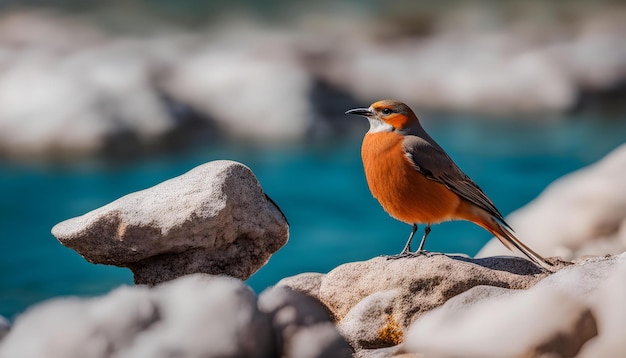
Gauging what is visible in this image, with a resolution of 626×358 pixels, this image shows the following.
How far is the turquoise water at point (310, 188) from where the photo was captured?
26.1 feet

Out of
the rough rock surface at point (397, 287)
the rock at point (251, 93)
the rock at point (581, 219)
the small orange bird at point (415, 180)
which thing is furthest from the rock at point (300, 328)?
the rock at point (251, 93)

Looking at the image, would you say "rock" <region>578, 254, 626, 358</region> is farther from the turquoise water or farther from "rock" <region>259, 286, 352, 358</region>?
the turquoise water

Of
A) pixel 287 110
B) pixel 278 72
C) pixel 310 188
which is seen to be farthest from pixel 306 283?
pixel 278 72

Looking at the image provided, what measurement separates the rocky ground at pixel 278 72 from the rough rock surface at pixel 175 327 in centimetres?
782

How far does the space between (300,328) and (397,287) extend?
51 cm

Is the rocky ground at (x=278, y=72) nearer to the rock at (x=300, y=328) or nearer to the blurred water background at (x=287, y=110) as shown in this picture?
the blurred water background at (x=287, y=110)

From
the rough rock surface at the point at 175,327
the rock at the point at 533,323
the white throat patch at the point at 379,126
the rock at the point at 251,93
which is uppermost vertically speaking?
the rock at the point at 251,93

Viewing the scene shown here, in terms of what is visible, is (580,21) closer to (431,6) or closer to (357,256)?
(431,6)

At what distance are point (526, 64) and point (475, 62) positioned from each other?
76 centimetres

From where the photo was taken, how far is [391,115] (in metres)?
3.30

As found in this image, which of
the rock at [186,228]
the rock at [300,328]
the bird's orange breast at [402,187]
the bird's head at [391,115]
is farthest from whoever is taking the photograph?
the bird's head at [391,115]

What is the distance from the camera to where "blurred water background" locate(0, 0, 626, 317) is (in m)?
8.84

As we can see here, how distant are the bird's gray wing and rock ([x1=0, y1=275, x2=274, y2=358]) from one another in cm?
94

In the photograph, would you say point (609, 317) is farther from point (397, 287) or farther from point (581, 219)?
point (581, 219)
